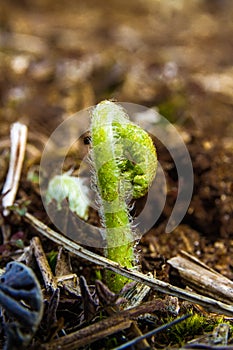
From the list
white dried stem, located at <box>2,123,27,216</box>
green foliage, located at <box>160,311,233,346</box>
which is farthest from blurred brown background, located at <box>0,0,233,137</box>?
green foliage, located at <box>160,311,233,346</box>

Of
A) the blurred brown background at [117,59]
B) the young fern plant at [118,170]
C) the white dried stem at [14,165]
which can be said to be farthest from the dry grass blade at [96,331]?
the blurred brown background at [117,59]

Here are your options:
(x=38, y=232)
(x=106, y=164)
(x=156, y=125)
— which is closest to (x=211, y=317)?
(x=106, y=164)

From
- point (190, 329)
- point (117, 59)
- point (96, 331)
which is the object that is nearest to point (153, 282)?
point (190, 329)

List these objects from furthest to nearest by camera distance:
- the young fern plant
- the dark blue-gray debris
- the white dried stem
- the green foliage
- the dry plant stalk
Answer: the white dried stem → the dry plant stalk → the young fern plant → the green foliage → the dark blue-gray debris

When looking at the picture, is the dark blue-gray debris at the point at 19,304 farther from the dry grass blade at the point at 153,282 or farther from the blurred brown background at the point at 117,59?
the blurred brown background at the point at 117,59

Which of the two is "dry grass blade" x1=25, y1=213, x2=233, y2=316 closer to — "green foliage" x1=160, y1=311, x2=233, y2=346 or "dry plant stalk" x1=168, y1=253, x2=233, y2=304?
"green foliage" x1=160, y1=311, x2=233, y2=346

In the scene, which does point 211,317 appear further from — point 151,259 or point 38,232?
point 38,232

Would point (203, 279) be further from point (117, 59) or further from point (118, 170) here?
point (117, 59)

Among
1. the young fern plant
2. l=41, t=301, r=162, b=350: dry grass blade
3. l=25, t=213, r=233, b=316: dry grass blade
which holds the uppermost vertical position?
the young fern plant
